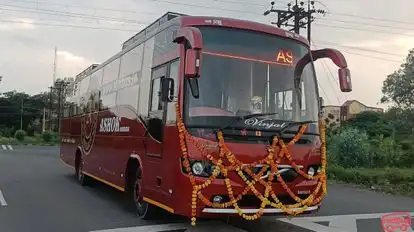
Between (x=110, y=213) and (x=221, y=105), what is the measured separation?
3.96 meters

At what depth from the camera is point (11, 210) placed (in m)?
10.2

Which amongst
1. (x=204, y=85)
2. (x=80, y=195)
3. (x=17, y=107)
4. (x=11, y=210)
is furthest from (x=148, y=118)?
(x=17, y=107)

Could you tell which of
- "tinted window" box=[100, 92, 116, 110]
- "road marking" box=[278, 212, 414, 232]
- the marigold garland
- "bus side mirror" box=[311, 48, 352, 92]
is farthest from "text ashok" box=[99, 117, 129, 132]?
"bus side mirror" box=[311, 48, 352, 92]

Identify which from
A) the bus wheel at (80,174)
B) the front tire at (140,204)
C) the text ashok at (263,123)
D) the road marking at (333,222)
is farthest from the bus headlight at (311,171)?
the bus wheel at (80,174)

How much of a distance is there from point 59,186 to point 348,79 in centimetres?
937

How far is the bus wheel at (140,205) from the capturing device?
905cm

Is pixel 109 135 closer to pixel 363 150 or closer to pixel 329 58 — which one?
pixel 329 58

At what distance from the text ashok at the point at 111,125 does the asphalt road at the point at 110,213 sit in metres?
1.62

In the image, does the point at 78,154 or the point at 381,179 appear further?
the point at 381,179

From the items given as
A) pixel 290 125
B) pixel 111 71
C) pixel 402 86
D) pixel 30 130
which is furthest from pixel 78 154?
pixel 30 130

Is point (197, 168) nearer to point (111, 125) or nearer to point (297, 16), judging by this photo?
point (111, 125)

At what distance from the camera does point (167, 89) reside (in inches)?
299

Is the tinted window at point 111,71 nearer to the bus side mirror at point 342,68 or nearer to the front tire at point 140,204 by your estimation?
the front tire at point 140,204

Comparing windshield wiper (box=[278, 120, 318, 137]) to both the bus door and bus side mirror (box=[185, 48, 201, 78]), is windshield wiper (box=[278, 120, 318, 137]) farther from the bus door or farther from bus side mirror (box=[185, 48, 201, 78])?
the bus door
